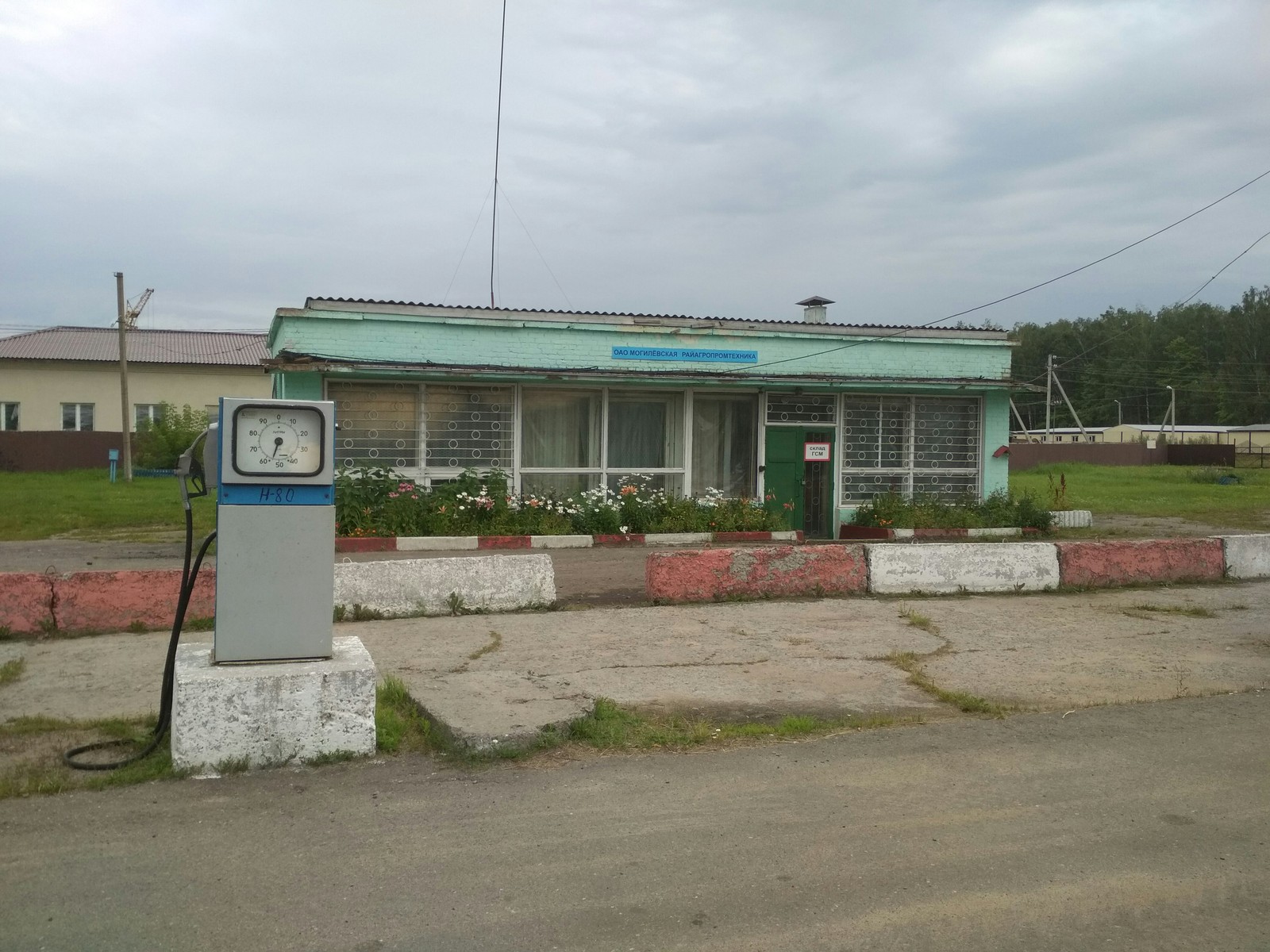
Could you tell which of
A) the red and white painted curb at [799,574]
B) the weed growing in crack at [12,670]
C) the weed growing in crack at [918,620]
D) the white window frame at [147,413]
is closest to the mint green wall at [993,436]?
the red and white painted curb at [799,574]

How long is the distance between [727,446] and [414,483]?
18.4 feet

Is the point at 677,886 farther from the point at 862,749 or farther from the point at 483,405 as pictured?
the point at 483,405

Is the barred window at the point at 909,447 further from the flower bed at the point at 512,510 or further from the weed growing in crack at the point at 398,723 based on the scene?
the weed growing in crack at the point at 398,723

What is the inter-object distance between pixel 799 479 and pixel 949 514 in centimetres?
270

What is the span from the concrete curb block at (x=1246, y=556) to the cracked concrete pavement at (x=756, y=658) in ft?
6.07

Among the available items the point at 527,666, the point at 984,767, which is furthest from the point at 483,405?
the point at 984,767

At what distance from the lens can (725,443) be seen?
19125 millimetres

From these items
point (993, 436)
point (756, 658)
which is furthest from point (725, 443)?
point (756, 658)

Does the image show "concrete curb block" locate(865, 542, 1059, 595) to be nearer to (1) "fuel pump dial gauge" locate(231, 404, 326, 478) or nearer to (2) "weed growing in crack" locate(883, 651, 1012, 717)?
(2) "weed growing in crack" locate(883, 651, 1012, 717)

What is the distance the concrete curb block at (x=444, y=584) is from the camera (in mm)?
9492

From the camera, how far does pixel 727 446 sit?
19125 millimetres

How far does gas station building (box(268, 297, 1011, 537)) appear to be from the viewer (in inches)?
657

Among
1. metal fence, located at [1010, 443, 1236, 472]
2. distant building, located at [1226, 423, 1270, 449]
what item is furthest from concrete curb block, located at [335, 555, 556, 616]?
distant building, located at [1226, 423, 1270, 449]

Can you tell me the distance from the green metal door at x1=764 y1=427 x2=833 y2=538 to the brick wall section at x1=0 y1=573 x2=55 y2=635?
12.6 metres
